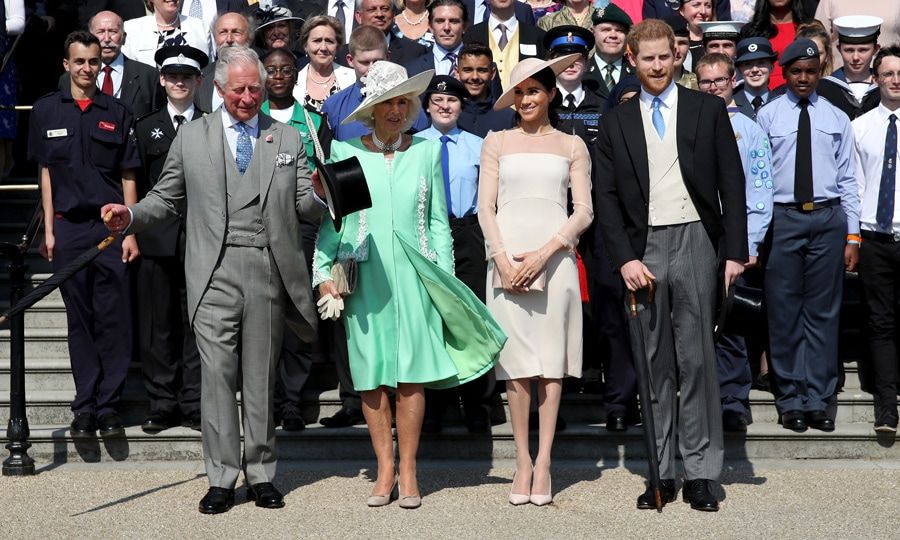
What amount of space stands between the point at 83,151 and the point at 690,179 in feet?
11.8

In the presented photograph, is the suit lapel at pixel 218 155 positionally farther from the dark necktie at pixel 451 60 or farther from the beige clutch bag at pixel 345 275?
the dark necktie at pixel 451 60

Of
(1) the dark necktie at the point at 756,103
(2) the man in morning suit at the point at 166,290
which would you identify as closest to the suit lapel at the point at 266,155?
(2) the man in morning suit at the point at 166,290

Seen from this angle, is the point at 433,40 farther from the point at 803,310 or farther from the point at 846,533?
the point at 846,533

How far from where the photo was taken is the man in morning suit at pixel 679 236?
7.00 metres

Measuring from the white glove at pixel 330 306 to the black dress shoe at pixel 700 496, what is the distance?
1.91m

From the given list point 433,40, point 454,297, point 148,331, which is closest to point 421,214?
point 454,297

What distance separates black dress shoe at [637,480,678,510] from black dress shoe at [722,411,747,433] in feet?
3.31

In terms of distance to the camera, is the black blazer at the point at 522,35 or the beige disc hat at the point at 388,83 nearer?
the beige disc hat at the point at 388,83

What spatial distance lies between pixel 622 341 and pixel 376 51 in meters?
2.54

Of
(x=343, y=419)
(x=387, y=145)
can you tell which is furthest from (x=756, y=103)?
(x=343, y=419)

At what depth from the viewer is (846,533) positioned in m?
6.57

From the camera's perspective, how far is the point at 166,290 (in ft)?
27.4

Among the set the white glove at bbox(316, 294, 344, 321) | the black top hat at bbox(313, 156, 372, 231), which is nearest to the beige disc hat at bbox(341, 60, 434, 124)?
the black top hat at bbox(313, 156, 372, 231)

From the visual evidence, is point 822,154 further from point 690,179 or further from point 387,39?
point 387,39
